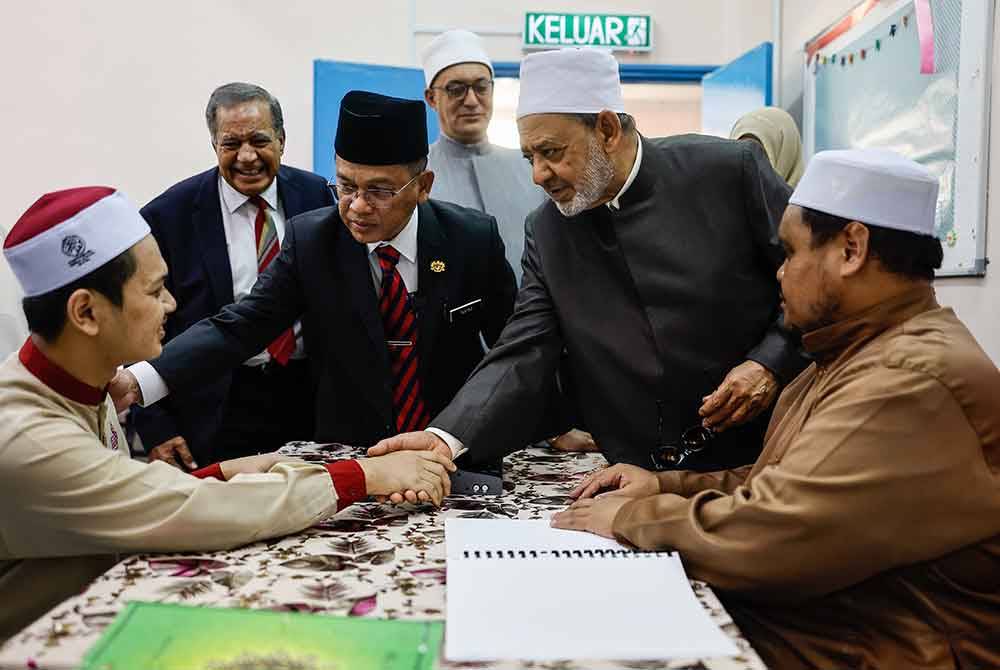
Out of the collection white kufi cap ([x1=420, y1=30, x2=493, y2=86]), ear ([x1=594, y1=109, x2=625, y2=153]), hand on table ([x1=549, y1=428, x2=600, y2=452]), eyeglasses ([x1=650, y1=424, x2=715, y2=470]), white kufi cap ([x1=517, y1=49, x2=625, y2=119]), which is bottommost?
hand on table ([x1=549, y1=428, x2=600, y2=452])

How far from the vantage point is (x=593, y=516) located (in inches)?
63.4

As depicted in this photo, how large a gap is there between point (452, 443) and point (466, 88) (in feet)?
6.83

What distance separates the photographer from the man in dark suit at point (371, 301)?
2.42 m

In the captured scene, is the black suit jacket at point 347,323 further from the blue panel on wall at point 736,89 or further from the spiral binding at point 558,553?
the blue panel on wall at point 736,89

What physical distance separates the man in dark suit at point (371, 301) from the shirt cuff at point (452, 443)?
363mm

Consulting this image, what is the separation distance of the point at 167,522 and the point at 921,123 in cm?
346

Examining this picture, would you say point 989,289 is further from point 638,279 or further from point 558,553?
point 558,553

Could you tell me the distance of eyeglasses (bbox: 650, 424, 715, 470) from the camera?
2178mm

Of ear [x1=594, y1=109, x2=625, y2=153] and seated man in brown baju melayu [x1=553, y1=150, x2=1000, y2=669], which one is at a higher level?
ear [x1=594, y1=109, x2=625, y2=153]

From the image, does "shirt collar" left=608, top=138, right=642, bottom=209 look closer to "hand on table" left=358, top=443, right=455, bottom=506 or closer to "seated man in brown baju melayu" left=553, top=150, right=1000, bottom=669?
"seated man in brown baju melayu" left=553, top=150, right=1000, bottom=669

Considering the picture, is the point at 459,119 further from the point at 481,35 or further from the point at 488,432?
the point at 481,35

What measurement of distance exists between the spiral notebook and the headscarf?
125 inches

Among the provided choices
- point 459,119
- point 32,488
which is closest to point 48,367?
point 32,488

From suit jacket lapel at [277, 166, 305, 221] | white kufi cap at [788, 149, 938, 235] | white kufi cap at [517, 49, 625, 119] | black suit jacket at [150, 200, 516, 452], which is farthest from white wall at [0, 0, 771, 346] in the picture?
white kufi cap at [788, 149, 938, 235]
